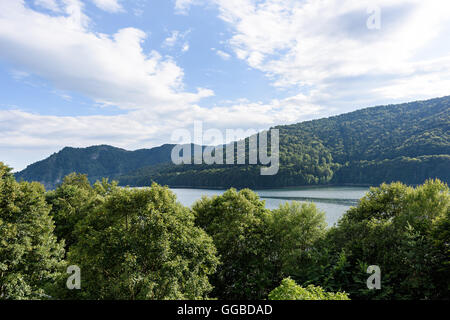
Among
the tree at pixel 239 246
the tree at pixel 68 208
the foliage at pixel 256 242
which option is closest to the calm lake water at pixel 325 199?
the foliage at pixel 256 242

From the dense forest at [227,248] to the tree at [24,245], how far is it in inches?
3.3

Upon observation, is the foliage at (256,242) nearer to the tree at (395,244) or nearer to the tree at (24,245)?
the tree at (395,244)

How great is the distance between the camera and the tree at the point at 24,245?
2203cm

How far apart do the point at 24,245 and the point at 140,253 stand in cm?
1198

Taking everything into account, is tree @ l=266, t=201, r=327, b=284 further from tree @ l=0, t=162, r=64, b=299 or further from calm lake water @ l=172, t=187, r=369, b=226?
calm lake water @ l=172, t=187, r=369, b=226

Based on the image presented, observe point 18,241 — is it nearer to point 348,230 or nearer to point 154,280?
point 154,280

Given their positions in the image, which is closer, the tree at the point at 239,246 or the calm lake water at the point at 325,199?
the tree at the point at 239,246

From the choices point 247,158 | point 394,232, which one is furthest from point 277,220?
Answer: point 247,158

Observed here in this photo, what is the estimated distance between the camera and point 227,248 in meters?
27.4

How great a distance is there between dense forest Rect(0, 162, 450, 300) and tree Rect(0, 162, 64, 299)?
8cm

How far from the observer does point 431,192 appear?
24.6 m

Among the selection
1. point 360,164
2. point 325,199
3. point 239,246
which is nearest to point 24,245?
point 239,246

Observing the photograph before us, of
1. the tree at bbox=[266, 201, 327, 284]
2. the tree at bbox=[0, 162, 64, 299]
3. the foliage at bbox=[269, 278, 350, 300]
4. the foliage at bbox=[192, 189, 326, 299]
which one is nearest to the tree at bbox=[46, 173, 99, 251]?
the tree at bbox=[0, 162, 64, 299]

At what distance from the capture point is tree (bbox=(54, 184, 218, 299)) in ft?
58.0
